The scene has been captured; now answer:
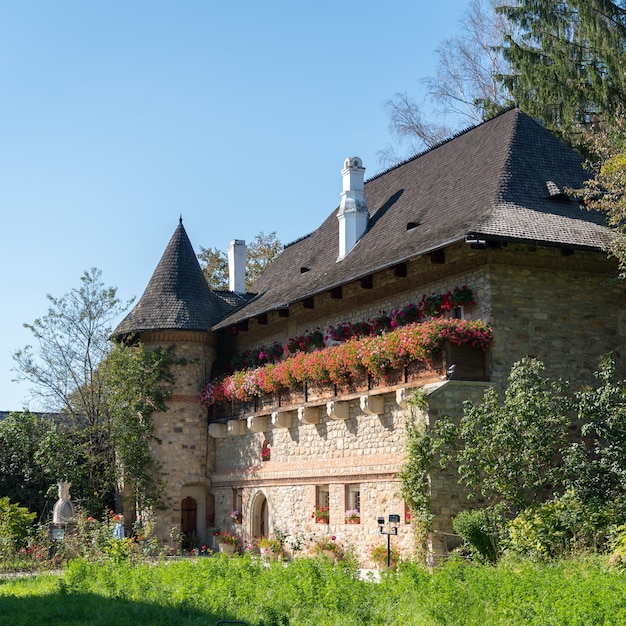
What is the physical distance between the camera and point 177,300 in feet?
85.4

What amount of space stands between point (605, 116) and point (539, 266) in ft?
31.4

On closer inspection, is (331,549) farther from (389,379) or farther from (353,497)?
(389,379)

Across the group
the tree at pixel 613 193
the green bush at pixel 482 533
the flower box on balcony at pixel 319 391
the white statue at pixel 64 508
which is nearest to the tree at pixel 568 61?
the tree at pixel 613 193

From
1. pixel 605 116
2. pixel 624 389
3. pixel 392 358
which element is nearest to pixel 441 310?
pixel 392 358

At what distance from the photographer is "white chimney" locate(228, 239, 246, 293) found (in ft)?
96.9

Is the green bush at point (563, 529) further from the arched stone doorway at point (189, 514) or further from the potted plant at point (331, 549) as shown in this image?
the arched stone doorway at point (189, 514)

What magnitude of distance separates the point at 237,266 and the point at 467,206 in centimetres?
1249

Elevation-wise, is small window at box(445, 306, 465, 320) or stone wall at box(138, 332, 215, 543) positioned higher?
small window at box(445, 306, 465, 320)

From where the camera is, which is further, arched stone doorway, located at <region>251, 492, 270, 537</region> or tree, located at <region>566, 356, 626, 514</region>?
arched stone doorway, located at <region>251, 492, 270, 537</region>

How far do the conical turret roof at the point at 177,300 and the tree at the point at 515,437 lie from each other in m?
11.0

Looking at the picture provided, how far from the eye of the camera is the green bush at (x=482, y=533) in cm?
1520

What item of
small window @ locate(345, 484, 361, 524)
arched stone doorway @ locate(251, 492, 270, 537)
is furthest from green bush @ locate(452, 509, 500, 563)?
arched stone doorway @ locate(251, 492, 270, 537)

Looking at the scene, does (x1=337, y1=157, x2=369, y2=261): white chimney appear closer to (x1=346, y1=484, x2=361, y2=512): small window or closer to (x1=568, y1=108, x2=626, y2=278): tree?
(x1=346, y1=484, x2=361, y2=512): small window

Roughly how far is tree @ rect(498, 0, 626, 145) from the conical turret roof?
9973mm
